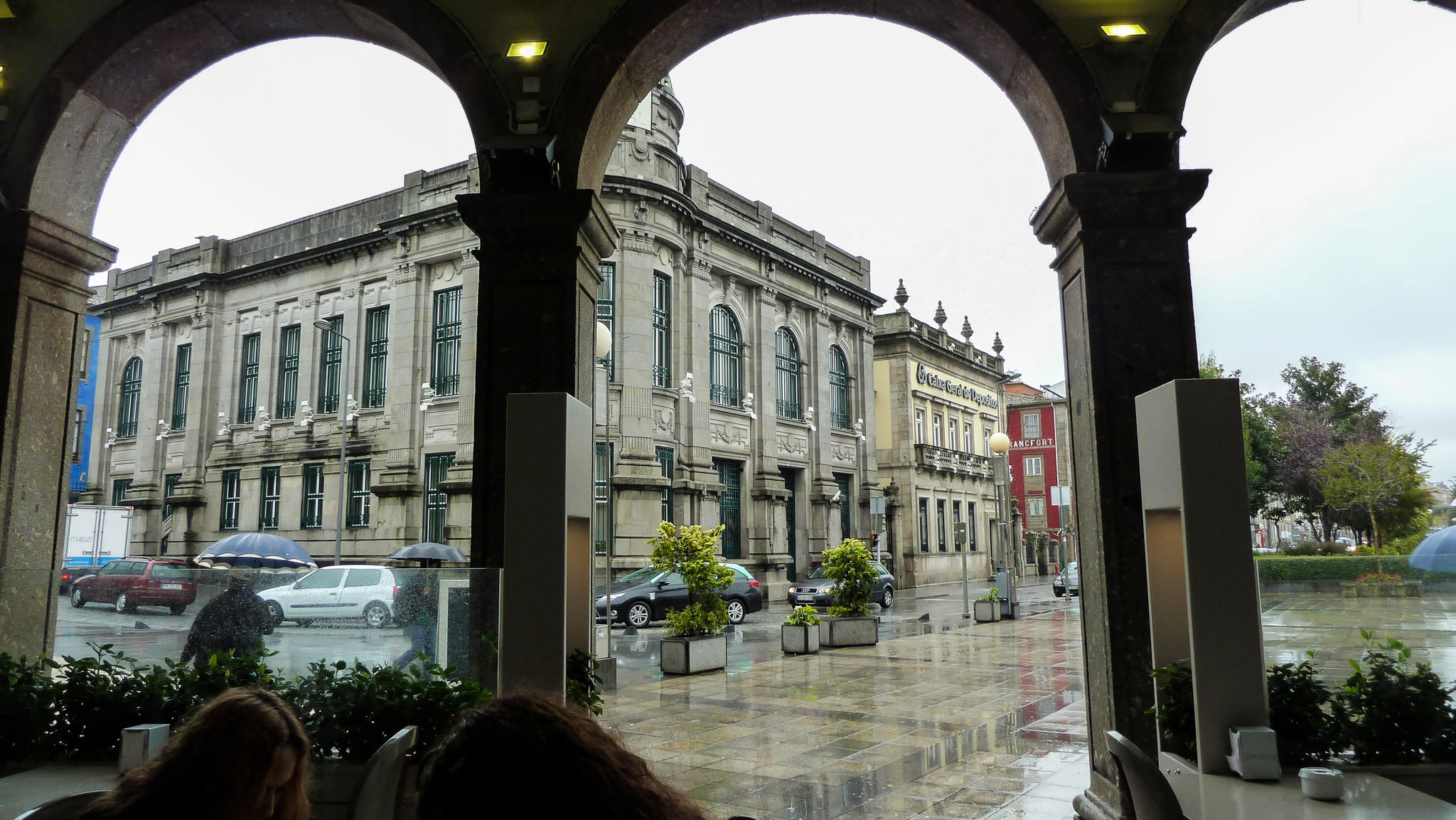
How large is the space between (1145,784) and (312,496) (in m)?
26.9

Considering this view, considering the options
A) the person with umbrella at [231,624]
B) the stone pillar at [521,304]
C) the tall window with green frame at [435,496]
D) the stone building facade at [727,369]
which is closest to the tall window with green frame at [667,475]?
the stone building facade at [727,369]

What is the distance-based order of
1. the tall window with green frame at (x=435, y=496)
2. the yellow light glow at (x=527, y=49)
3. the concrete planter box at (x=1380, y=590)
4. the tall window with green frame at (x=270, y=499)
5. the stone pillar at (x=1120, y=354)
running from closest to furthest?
the concrete planter box at (x=1380, y=590), the stone pillar at (x=1120, y=354), the yellow light glow at (x=527, y=49), the tall window with green frame at (x=435, y=496), the tall window with green frame at (x=270, y=499)

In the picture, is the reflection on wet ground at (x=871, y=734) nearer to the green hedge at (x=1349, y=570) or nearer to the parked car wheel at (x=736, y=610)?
the green hedge at (x=1349, y=570)

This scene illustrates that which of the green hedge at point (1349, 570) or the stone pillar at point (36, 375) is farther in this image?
the stone pillar at point (36, 375)

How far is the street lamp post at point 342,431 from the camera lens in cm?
2394

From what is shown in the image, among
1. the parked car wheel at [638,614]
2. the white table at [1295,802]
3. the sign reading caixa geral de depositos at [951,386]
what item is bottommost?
the parked car wheel at [638,614]

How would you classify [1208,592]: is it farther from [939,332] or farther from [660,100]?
[939,332]

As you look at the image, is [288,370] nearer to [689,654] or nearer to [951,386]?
[689,654]

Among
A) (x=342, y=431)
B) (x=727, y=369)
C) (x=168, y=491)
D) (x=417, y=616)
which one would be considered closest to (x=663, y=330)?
(x=727, y=369)

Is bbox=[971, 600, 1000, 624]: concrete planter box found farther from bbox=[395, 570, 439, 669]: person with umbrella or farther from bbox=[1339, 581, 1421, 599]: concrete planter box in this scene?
bbox=[395, 570, 439, 669]: person with umbrella

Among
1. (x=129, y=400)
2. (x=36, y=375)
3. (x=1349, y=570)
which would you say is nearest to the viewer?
(x=1349, y=570)

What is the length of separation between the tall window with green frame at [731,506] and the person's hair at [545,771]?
25090 millimetres

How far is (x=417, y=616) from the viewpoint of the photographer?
418 cm

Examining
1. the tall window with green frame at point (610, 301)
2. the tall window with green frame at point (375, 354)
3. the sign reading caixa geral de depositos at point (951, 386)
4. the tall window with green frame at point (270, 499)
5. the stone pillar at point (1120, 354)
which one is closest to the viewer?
the stone pillar at point (1120, 354)
